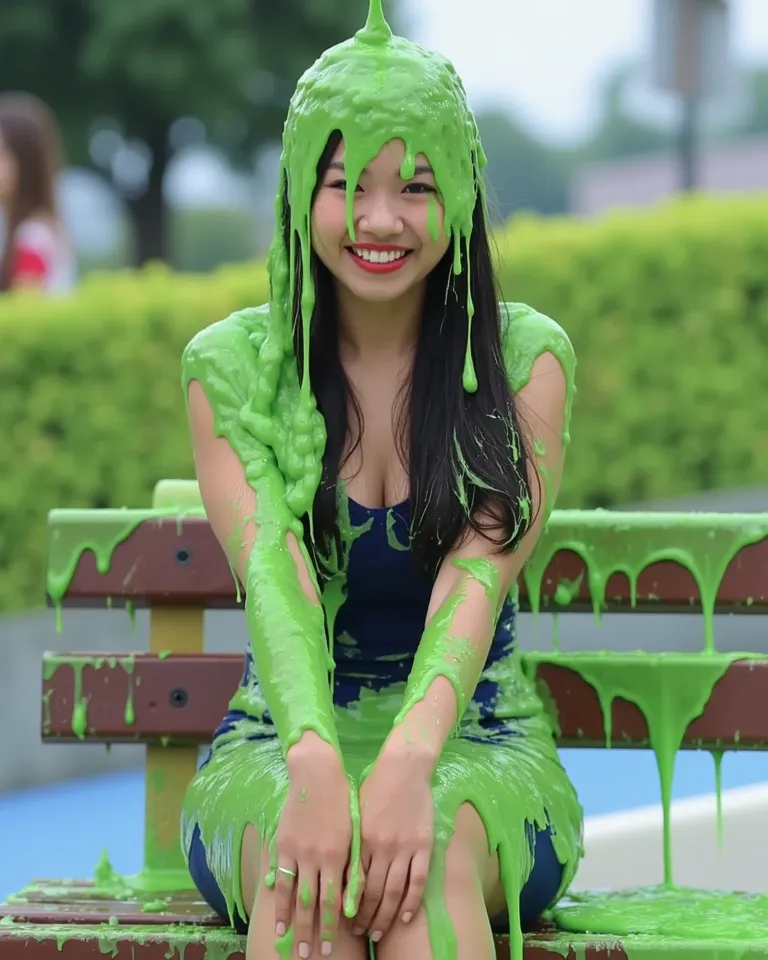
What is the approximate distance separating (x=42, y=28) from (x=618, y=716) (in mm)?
20347

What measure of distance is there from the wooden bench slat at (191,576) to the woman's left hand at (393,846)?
0.83m

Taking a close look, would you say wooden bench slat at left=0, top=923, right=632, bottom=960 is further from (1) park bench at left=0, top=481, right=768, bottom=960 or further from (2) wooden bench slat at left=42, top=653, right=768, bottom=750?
(2) wooden bench slat at left=42, top=653, right=768, bottom=750

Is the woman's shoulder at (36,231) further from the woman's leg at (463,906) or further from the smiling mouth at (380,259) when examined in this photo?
the woman's leg at (463,906)

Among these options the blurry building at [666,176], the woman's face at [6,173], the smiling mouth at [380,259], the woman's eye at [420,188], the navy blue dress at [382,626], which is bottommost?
the navy blue dress at [382,626]

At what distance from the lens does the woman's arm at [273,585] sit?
251 cm

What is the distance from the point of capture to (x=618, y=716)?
3.17m

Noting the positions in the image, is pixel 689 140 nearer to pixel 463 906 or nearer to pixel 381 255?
pixel 381 255

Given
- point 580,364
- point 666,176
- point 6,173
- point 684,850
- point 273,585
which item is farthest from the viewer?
point 666,176

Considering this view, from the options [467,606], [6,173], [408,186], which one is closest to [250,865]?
[467,606]

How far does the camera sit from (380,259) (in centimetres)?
273

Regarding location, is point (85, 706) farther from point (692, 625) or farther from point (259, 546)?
point (692, 625)

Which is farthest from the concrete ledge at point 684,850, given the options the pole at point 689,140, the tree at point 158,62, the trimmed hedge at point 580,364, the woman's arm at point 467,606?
the tree at point 158,62

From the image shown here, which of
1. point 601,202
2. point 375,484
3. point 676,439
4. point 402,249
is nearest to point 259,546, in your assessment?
point 375,484

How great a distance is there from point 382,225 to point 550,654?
932mm
